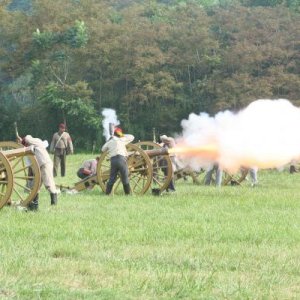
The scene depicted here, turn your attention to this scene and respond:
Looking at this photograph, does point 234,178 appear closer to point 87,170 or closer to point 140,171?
point 87,170

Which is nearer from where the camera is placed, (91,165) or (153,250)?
(153,250)

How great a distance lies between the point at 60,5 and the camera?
4497 centimetres

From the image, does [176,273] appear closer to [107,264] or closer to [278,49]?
[107,264]

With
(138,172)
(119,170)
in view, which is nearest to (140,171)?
(138,172)

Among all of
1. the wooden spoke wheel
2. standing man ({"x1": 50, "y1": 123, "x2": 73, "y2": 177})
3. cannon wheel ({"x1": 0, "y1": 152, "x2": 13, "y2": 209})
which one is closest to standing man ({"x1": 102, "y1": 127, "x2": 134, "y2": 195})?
cannon wheel ({"x1": 0, "y1": 152, "x2": 13, "y2": 209})

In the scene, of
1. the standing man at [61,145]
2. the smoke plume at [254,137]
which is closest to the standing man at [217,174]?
the smoke plume at [254,137]

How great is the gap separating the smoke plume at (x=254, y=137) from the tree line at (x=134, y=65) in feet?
69.1

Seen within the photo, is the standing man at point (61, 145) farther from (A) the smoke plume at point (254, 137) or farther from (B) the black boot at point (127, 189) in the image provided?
(B) the black boot at point (127, 189)

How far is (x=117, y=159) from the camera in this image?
14.1 metres

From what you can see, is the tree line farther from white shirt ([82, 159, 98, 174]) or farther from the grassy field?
the grassy field

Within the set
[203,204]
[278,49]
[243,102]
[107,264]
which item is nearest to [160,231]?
[107,264]

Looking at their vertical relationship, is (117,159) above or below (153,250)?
above

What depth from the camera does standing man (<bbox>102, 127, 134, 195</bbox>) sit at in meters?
14.0

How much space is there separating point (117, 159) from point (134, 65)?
87.4 ft
